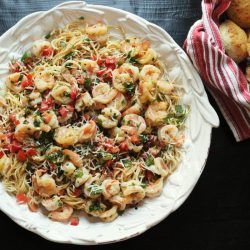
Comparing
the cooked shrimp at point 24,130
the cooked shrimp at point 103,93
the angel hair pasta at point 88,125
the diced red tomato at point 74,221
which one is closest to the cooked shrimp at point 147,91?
the angel hair pasta at point 88,125

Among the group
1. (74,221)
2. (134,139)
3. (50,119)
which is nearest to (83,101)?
(50,119)

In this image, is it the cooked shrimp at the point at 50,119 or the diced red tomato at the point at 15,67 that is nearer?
the cooked shrimp at the point at 50,119

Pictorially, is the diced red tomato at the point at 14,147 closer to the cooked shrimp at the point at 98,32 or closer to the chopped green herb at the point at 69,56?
the chopped green herb at the point at 69,56

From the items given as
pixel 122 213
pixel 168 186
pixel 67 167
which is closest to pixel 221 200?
pixel 168 186

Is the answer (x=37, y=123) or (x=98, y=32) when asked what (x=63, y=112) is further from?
(x=98, y=32)

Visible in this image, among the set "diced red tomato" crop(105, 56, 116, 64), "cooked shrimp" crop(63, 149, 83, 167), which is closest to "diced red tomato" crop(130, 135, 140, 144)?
"cooked shrimp" crop(63, 149, 83, 167)

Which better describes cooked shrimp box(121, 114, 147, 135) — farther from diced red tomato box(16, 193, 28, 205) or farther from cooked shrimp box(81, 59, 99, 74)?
diced red tomato box(16, 193, 28, 205)
